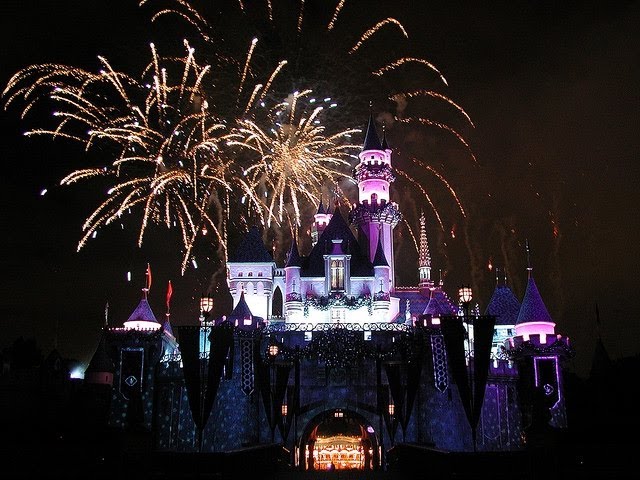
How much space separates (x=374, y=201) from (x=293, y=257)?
11.4m

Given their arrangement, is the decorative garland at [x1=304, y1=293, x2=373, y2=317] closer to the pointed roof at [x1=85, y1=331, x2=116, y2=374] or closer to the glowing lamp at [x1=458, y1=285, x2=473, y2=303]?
the pointed roof at [x1=85, y1=331, x2=116, y2=374]

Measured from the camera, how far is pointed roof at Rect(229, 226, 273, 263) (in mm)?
64125

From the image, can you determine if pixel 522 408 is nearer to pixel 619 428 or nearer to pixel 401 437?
pixel 401 437

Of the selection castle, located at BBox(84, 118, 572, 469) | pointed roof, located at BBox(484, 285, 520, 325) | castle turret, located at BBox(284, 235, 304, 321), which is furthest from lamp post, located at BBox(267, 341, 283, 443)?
pointed roof, located at BBox(484, 285, 520, 325)

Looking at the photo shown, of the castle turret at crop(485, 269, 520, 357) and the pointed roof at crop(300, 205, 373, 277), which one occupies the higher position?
the pointed roof at crop(300, 205, 373, 277)

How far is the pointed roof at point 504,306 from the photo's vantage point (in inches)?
2290

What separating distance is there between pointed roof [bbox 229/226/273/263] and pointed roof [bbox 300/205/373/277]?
4.41 metres

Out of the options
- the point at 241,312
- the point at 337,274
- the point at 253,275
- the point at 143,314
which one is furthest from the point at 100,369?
the point at 337,274

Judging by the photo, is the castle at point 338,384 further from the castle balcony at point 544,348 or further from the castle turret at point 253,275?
the castle turret at point 253,275

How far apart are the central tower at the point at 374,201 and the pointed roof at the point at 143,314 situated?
2149cm

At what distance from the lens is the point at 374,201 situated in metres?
67.9

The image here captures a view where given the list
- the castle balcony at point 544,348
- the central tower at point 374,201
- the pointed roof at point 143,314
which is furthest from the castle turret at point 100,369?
the castle balcony at point 544,348

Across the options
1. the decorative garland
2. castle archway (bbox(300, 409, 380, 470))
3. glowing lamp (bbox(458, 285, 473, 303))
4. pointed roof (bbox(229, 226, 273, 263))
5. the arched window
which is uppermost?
pointed roof (bbox(229, 226, 273, 263))

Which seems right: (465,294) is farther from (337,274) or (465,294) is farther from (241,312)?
(337,274)
